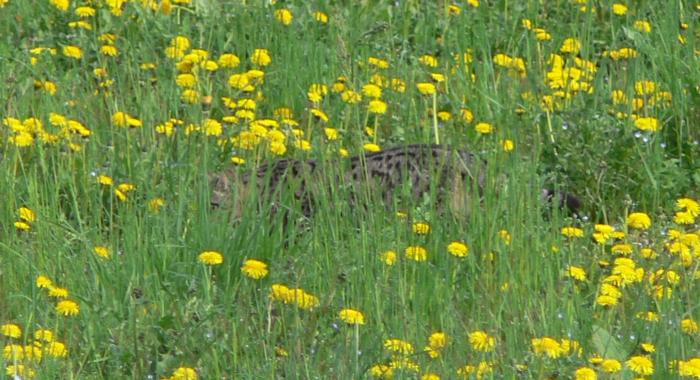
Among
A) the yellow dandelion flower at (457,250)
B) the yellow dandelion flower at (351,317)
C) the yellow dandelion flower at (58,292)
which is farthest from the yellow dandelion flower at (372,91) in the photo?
the yellow dandelion flower at (58,292)

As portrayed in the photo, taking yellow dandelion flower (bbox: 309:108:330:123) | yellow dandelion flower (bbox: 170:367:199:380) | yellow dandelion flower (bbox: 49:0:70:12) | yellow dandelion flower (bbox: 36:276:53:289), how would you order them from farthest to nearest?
yellow dandelion flower (bbox: 49:0:70:12)
yellow dandelion flower (bbox: 309:108:330:123)
yellow dandelion flower (bbox: 36:276:53:289)
yellow dandelion flower (bbox: 170:367:199:380)

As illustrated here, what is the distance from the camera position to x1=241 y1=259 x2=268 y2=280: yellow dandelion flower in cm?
433

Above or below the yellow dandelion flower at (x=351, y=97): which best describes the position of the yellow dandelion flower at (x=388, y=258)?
below

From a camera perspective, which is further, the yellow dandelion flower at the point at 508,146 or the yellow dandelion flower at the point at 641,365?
the yellow dandelion flower at the point at 508,146

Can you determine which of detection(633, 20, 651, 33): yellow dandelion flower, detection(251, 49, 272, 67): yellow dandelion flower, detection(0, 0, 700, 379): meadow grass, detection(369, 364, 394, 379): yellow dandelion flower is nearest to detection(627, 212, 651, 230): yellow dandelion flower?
detection(0, 0, 700, 379): meadow grass

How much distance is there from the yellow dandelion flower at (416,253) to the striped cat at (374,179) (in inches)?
12.1

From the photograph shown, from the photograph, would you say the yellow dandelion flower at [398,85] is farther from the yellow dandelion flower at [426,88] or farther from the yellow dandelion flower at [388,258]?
the yellow dandelion flower at [388,258]

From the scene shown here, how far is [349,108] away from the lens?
580 centimetres

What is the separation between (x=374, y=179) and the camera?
16.1 ft

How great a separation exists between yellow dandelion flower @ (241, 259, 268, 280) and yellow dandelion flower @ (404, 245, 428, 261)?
17.1 inches

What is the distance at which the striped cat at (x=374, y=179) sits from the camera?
485 cm

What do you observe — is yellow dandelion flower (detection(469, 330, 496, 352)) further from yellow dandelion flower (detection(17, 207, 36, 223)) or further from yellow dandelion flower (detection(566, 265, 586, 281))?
yellow dandelion flower (detection(17, 207, 36, 223))

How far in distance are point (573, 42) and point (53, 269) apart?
2.83 m

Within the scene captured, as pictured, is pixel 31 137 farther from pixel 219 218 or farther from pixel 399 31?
pixel 399 31
